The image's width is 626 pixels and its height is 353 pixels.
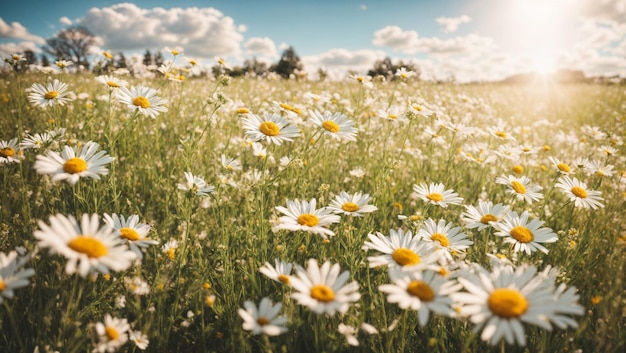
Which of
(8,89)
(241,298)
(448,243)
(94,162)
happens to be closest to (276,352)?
(241,298)

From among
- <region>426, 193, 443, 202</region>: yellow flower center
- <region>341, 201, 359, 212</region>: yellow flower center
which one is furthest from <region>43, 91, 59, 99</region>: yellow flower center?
<region>426, 193, 443, 202</region>: yellow flower center

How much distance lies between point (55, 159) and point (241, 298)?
1.21 m

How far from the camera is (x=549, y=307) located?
3.93ft

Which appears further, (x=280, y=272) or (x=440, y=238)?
(x=440, y=238)

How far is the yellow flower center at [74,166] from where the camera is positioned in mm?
1663

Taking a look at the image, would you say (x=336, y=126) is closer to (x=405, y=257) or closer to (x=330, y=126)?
(x=330, y=126)

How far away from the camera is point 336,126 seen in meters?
2.32

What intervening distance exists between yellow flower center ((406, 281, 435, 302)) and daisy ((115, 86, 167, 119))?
6.27 ft

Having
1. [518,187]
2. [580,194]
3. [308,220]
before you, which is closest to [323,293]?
[308,220]

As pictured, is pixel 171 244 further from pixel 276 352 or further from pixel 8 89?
pixel 8 89

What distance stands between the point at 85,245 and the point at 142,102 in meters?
1.42

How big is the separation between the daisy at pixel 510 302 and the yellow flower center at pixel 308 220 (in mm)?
756

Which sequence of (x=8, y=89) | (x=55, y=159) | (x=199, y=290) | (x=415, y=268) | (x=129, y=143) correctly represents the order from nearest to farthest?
(x=415, y=268)
(x=55, y=159)
(x=199, y=290)
(x=129, y=143)
(x=8, y=89)

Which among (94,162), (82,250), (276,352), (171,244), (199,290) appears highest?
(94,162)
